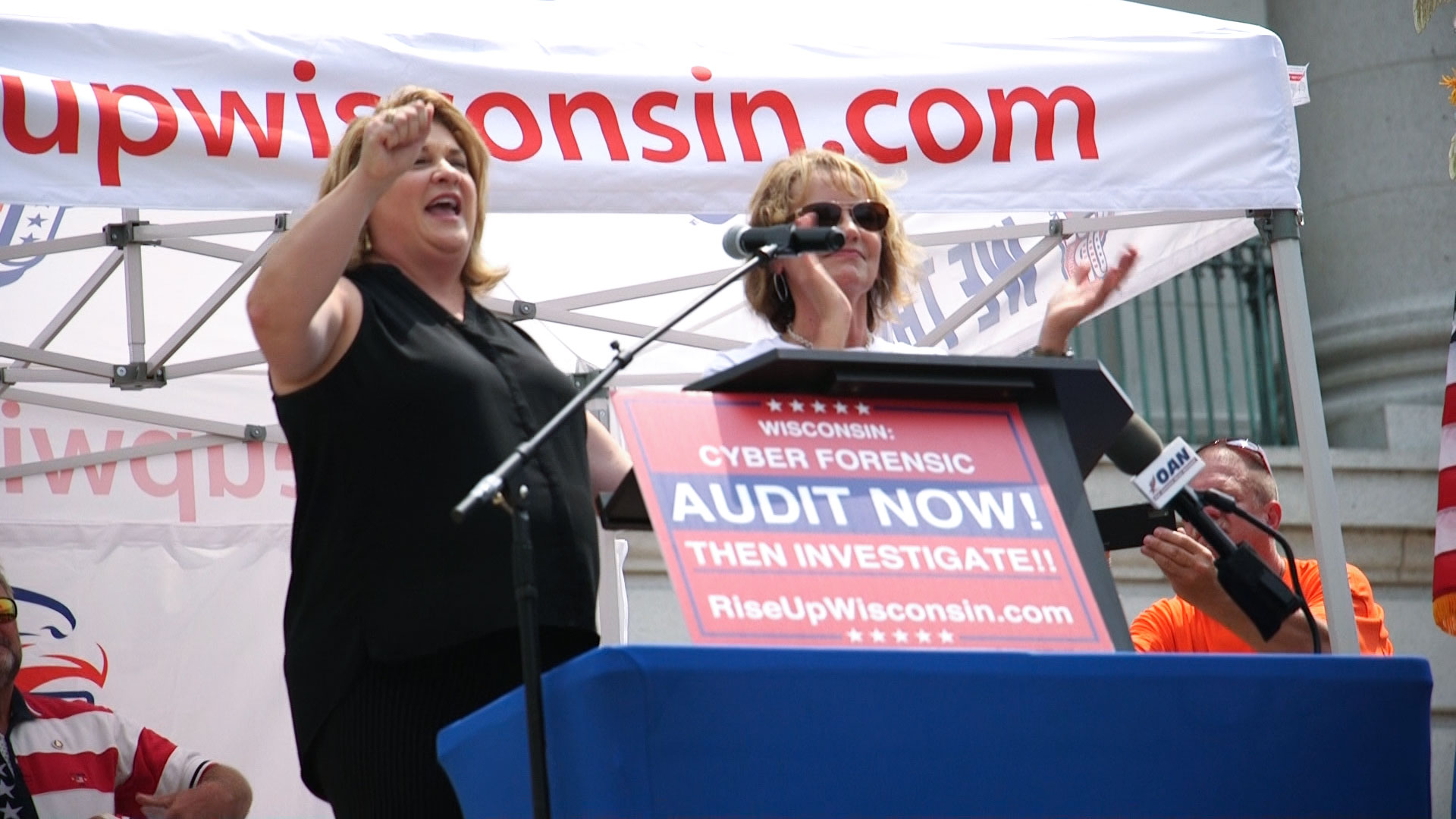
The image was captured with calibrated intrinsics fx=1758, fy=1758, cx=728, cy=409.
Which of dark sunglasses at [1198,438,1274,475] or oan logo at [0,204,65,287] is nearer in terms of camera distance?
dark sunglasses at [1198,438,1274,475]

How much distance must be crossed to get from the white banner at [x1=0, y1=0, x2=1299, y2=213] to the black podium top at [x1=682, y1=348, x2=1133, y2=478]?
143cm

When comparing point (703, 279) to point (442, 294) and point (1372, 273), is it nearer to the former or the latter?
point (442, 294)

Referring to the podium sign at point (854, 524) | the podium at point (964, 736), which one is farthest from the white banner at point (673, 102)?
the podium at point (964, 736)

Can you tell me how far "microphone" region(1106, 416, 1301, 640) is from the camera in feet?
7.64

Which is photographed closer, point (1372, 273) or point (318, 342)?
point (318, 342)

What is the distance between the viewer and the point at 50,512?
5762mm

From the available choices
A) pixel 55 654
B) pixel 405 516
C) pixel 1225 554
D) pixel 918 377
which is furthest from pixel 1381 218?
pixel 405 516

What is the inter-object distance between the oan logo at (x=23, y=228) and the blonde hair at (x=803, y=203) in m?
2.59

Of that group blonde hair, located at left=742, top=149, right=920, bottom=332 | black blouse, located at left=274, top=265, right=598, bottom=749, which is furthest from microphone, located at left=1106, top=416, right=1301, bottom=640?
blonde hair, located at left=742, top=149, right=920, bottom=332

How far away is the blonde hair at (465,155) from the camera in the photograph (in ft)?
9.15

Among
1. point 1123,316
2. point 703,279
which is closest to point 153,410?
point 703,279

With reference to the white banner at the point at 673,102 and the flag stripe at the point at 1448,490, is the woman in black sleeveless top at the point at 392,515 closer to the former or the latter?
the white banner at the point at 673,102

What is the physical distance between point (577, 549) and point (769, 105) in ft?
4.92

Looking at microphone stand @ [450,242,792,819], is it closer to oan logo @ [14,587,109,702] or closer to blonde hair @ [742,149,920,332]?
blonde hair @ [742,149,920,332]
